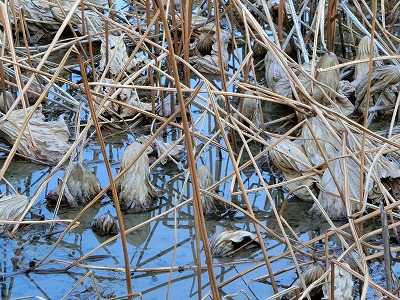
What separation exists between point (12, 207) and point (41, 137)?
1.70ft

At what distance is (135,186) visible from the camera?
2.16m

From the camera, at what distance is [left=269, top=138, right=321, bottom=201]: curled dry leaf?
2182 millimetres

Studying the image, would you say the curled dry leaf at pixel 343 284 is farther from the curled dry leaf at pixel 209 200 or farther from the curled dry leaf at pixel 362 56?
the curled dry leaf at pixel 362 56

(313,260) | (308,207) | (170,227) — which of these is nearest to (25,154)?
(170,227)

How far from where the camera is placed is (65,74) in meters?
3.19

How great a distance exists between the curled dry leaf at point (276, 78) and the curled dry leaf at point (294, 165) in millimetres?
570

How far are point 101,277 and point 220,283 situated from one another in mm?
312

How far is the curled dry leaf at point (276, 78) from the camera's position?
110 inches

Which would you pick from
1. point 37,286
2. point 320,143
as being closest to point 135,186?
point 37,286

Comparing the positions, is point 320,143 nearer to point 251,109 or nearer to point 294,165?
point 294,165

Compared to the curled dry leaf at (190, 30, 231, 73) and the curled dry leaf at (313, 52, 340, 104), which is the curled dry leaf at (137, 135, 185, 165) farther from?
the curled dry leaf at (190, 30, 231, 73)

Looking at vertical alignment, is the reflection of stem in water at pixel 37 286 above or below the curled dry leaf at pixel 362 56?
below

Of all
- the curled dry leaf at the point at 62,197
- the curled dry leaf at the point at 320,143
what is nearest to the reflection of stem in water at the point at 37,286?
the curled dry leaf at the point at 62,197

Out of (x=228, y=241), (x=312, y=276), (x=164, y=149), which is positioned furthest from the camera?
(x=164, y=149)
